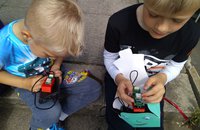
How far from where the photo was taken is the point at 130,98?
3.79ft

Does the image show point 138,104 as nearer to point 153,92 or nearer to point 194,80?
point 153,92

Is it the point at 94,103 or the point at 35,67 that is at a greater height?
the point at 35,67

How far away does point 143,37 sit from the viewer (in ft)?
4.33

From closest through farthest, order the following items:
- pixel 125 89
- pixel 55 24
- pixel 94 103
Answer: pixel 55 24 → pixel 125 89 → pixel 94 103

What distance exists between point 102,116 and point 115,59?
0.50 m

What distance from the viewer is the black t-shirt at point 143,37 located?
4.28 feet

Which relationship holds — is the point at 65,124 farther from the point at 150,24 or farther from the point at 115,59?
the point at 150,24

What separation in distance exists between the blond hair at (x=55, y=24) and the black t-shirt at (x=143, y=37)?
32 cm

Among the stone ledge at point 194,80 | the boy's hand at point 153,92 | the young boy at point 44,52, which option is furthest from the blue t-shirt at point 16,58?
the stone ledge at point 194,80

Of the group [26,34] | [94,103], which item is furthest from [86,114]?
[26,34]

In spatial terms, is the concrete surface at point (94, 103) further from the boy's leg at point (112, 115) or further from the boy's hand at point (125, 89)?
the boy's hand at point (125, 89)

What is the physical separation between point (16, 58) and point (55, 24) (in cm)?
36

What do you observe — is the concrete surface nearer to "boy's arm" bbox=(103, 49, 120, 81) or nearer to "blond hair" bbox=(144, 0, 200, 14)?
"boy's arm" bbox=(103, 49, 120, 81)

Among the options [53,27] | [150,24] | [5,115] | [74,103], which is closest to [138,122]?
[74,103]
